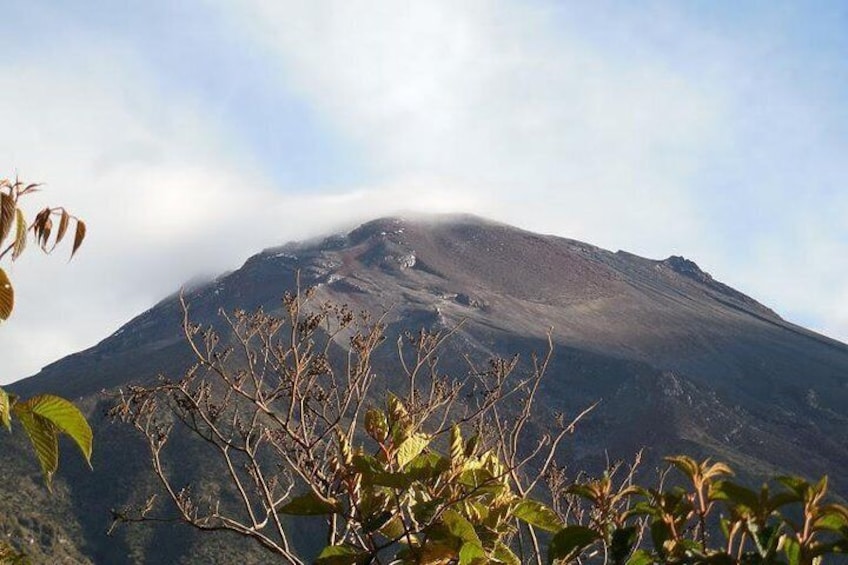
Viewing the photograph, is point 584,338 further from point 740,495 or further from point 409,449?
point 740,495

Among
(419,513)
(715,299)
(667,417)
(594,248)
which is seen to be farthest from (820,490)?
(594,248)

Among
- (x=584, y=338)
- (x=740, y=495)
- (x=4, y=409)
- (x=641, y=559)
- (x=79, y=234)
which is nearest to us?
(x=4, y=409)

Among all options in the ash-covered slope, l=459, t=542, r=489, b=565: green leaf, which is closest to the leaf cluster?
l=459, t=542, r=489, b=565: green leaf

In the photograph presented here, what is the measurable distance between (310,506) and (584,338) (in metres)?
119

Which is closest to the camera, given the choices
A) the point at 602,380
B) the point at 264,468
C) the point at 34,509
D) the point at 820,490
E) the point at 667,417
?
the point at 820,490

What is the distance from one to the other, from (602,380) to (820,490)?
107 meters

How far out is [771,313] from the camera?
556 ft

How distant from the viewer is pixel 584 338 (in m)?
120

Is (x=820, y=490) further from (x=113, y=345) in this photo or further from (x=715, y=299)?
(x=715, y=299)

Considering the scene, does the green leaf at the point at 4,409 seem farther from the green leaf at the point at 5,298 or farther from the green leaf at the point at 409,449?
the green leaf at the point at 409,449

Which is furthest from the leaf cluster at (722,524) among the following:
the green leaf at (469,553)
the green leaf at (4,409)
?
the green leaf at (4,409)

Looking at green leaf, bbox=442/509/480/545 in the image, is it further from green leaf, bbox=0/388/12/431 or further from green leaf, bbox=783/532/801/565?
green leaf, bbox=0/388/12/431

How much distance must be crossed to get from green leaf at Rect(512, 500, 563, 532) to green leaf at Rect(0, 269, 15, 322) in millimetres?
1928

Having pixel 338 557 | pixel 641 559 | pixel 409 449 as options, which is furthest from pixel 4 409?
pixel 641 559
